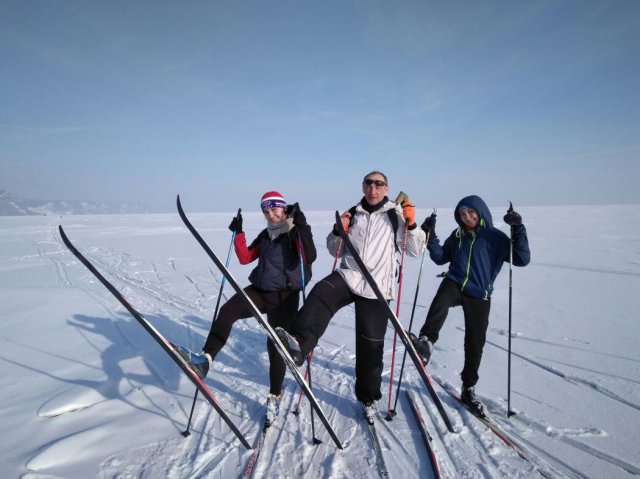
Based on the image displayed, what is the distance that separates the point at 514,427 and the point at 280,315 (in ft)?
8.39

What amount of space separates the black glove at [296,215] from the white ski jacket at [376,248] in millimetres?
516

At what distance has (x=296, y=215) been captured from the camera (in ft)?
11.0

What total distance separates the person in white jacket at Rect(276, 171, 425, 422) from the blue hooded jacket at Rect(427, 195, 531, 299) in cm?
53

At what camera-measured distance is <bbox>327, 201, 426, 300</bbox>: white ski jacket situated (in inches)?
120

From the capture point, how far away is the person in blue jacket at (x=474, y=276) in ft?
10.7

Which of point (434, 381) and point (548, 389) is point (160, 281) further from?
point (548, 389)

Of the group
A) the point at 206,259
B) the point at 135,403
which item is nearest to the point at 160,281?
the point at 206,259

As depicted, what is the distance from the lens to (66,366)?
4.36 m

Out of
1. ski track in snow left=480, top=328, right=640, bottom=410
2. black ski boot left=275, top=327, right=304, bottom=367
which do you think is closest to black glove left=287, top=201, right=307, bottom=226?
black ski boot left=275, top=327, right=304, bottom=367

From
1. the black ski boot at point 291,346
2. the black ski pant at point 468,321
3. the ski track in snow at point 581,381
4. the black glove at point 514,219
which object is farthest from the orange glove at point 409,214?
the ski track in snow at point 581,381

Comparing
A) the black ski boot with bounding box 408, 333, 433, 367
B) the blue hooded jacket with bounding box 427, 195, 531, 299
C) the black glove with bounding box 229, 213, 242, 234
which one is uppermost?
the black glove with bounding box 229, 213, 242, 234

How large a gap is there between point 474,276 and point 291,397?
96.9 inches

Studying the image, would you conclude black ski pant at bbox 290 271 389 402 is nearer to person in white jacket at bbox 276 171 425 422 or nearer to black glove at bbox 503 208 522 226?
person in white jacket at bbox 276 171 425 422

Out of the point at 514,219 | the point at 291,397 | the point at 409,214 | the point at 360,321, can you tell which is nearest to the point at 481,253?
the point at 514,219
